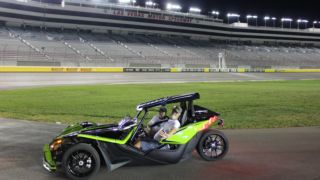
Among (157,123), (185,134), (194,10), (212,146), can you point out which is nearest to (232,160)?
(212,146)

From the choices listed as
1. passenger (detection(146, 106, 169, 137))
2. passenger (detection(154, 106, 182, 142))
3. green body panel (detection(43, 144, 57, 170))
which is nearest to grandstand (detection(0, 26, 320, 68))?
passenger (detection(146, 106, 169, 137))

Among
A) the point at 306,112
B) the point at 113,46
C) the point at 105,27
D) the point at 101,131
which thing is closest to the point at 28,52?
the point at 113,46

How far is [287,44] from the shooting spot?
3834 inches

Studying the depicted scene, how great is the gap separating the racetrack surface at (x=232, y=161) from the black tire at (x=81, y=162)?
194mm

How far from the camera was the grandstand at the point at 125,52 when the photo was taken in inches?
1769

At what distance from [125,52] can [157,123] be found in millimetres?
50024

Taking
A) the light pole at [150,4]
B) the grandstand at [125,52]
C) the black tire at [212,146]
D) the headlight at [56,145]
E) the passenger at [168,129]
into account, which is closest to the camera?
the headlight at [56,145]

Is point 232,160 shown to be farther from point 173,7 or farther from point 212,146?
point 173,7

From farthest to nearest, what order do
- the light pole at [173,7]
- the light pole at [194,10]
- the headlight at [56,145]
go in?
the light pole at [194,10] < the light pole at [173,7] < the headlight at [56,145]

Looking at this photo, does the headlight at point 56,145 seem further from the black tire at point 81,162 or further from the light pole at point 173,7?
the light pole at point 173,7

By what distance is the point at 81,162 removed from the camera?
228 inches

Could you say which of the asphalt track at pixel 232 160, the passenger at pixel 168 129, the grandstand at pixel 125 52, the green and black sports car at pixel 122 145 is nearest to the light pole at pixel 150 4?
the grandstand at pixel 125 52

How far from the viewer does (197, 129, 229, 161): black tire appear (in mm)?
6801

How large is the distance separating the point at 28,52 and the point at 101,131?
41.6m
